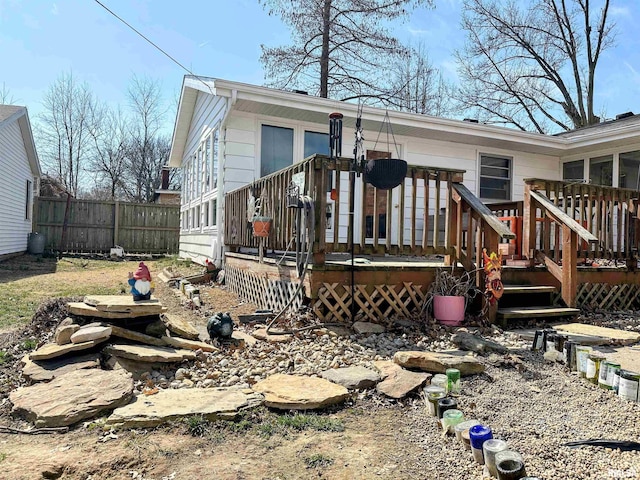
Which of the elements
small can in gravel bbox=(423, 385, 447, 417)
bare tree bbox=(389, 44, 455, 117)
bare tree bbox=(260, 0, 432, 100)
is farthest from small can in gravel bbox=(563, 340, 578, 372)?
bare tree bbox=(389, 44, 455, 117)

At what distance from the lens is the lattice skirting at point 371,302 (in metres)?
4.30

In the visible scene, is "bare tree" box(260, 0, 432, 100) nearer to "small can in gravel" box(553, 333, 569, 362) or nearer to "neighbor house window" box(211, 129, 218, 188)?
"neighbor house window" box(211, 129, 218, 188)

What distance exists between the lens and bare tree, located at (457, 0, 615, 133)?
1947 cm

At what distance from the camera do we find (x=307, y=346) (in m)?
3.76

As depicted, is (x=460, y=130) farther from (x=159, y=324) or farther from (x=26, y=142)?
(x=26, y=142)

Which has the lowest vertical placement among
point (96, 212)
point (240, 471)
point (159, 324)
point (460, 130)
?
point (240, 471)

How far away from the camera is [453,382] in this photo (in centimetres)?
279

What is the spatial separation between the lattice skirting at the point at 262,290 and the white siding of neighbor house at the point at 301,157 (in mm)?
1713

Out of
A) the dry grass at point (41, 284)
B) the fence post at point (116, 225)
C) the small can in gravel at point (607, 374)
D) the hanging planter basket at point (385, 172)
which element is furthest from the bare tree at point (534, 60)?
the small can in gravel at point (607, 374)

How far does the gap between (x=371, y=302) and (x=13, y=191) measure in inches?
506

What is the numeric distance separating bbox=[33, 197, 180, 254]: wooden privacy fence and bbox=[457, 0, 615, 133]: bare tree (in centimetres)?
1456

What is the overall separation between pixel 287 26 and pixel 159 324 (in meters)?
12.8

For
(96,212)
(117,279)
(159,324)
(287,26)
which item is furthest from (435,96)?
(159,324)

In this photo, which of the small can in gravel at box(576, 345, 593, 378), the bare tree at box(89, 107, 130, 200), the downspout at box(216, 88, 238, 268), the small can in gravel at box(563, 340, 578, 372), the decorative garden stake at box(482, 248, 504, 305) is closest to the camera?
the small can in gravel at box(576, 345, 593, 378)
